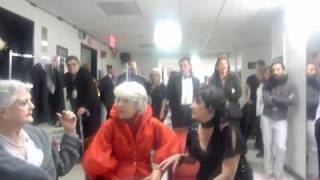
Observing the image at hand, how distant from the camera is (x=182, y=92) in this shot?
18.1 feet

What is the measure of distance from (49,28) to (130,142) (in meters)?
5.58

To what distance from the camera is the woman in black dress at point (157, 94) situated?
6.46m

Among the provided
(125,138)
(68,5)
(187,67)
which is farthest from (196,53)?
(125,138)

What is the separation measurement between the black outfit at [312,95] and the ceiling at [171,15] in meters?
2.08

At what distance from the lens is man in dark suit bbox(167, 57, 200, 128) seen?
18.0 ft

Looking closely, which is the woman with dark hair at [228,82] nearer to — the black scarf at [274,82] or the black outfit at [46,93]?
the black scarf at [274,82]

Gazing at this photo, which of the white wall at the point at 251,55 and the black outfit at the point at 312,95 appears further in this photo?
the white wall at the point at 251,55

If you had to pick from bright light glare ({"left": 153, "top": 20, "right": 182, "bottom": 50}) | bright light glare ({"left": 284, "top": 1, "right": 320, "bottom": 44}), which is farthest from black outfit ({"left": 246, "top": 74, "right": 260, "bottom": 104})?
bright light glare ({"left": 153, "top": 20, "right": 182, "bottom": 50})

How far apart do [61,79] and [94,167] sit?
391 cm

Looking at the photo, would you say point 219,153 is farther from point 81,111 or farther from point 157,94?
point 157,94

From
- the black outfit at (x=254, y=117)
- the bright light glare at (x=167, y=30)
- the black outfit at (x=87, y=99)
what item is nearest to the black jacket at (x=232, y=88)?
the black outfit at (x=87, y=99)

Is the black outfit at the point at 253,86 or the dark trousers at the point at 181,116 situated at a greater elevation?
the black outfit at the point at 253,86

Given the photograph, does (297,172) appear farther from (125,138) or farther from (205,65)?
(205,65)

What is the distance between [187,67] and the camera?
5543 millimetres
